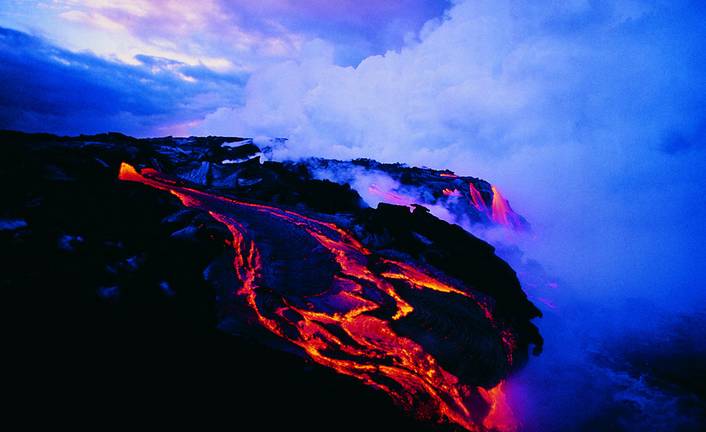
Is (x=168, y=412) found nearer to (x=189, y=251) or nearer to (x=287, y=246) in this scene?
(x=189, y=251)

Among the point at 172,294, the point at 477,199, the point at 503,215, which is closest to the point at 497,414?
the point at 172,294

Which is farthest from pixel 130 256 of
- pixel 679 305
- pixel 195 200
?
pixel 679 305

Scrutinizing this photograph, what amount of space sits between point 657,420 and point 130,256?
Answer: 13.0 meters

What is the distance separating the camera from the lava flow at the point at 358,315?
16.6 feet

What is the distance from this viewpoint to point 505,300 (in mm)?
7695

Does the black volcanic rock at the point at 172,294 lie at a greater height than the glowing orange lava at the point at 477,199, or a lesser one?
lesser

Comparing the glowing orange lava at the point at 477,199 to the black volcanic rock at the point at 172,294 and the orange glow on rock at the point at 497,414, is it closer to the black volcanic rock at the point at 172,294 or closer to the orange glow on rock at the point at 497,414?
the black volcanic rock at the point at 172,294

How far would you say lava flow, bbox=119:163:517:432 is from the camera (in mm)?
5062

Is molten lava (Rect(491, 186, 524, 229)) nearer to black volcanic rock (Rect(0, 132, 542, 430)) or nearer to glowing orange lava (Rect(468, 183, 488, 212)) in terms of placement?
glowing orange lava (Rect(468, 183, 488, 212))

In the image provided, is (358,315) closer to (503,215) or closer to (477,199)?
(477,199)

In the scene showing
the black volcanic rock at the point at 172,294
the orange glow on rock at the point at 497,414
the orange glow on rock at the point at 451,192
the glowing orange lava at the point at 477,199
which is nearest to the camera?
the black volcanic rock at the point at 172,294

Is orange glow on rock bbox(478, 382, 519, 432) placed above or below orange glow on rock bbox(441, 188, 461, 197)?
below

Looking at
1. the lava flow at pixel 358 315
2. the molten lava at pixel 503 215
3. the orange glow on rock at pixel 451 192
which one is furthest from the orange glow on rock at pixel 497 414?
the molten lava at pixel 503 215

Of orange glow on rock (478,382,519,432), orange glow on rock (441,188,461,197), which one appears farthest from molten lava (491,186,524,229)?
orange glow on rock (478,382,519,432)
